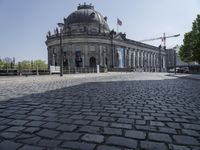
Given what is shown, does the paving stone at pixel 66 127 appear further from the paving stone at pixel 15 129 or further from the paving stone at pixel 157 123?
the paving stone at pixel 157 123

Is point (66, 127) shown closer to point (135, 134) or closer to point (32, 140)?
point (32, 140)

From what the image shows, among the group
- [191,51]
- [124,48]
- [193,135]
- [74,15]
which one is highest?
[74,15]

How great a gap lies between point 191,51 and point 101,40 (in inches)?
1593

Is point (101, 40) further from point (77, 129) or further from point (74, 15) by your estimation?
point (77, 129)

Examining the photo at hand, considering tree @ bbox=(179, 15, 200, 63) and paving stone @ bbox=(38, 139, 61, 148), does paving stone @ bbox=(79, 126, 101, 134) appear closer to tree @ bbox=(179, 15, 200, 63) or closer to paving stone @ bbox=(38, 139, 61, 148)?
paving stone @ bbox=(38, 139, 61, 148)

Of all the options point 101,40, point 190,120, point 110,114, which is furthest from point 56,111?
point 101,40

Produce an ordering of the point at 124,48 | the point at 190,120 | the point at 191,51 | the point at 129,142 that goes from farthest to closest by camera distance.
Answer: the point at 124,48, the point at 191,51, the point at 190,120, the point at 129,142

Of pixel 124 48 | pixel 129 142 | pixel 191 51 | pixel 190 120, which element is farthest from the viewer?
pixel 124 48

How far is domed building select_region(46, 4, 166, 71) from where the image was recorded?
73.9m

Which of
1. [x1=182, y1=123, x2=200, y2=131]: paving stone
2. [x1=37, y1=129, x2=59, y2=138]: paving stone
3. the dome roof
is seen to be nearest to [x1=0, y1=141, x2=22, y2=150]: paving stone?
[x1=37, y1=129, x2=59, y2=138]: paving stone

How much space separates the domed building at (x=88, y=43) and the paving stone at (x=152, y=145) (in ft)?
220

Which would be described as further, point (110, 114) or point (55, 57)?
point (55, 57)

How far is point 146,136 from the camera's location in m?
3.45

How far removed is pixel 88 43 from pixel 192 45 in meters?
40.4
